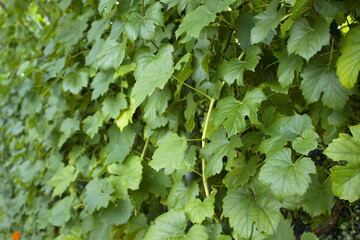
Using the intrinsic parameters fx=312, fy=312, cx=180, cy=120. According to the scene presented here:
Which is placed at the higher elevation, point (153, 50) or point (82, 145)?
point (153, 50)

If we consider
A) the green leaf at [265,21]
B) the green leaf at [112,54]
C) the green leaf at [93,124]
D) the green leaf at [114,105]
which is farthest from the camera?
the green leaf at [93,124]

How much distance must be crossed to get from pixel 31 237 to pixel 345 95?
102 inches

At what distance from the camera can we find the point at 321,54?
2.79ft

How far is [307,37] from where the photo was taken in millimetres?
795

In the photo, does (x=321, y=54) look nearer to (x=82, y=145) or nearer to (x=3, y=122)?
(x=82, y=145)

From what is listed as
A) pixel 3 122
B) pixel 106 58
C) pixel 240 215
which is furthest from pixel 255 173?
pixel 3 122

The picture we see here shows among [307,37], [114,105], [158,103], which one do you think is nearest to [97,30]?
[114,105]

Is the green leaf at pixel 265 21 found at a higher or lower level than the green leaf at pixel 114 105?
higher

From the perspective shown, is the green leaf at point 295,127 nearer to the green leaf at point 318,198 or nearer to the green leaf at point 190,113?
the green leaf at point 318,198

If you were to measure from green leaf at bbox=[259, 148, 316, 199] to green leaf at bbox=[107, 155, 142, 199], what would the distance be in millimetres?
647

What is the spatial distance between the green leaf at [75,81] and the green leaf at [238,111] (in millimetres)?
905

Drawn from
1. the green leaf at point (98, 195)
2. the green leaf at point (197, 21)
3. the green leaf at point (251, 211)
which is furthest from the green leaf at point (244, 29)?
the green leaf at point (98, 195)

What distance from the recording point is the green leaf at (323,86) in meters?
0.80

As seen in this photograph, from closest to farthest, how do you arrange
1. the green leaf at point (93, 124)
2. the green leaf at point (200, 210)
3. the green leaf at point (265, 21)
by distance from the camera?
1. the green leaf at point (265, 21)
2. the green leaf at point (200, 210)
3. the green leaf at point (93, 124)
